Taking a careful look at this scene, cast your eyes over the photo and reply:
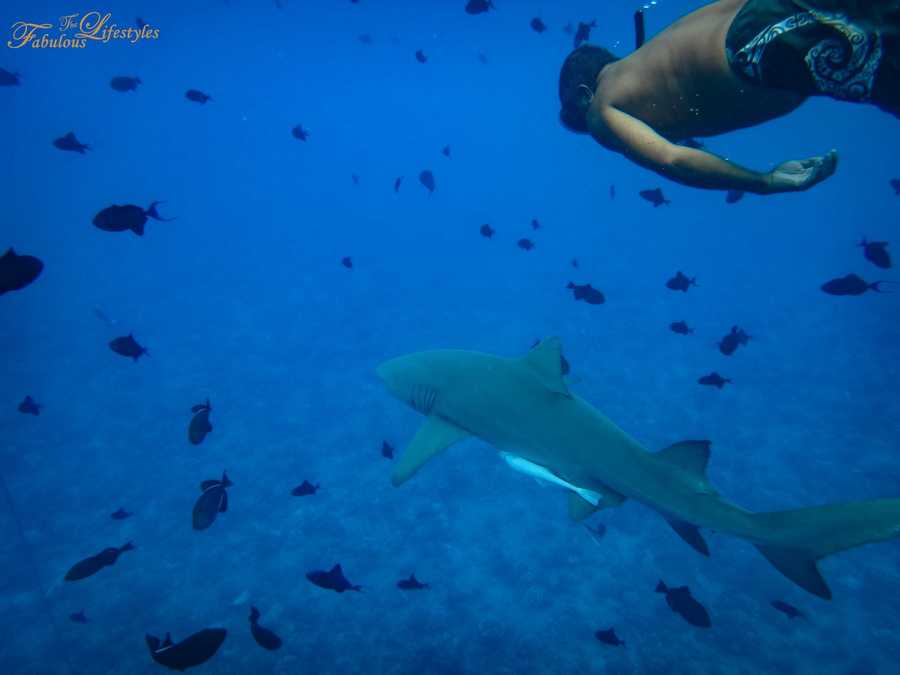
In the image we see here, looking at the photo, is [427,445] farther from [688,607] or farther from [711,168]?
[711,168]

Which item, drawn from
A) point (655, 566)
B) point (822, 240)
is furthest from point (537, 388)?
point (822, 240)

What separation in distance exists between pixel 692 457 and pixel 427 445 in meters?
2.66

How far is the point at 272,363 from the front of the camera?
1967 cm

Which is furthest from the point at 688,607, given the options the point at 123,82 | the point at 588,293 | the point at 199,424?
the point at 123,82

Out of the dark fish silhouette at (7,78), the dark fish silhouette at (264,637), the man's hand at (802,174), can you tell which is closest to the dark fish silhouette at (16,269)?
the dark fish silhouette at (264,637)

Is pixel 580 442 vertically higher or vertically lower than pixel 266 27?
lower

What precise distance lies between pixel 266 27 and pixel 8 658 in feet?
146

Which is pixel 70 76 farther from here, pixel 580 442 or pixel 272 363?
pixel 580 442

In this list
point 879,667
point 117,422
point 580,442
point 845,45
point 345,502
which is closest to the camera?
point 845,45

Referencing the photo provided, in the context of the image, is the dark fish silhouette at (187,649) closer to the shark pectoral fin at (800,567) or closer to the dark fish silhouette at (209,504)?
the dark fish silhouette at (209,504)

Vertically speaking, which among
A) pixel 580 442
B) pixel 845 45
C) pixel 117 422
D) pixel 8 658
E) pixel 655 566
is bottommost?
pixel 117 422

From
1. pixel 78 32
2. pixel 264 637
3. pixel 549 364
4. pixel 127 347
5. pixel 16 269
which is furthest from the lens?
pixel 78 32

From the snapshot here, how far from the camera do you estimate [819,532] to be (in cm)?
369

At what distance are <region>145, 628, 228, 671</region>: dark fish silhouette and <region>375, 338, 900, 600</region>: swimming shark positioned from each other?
2112mm
